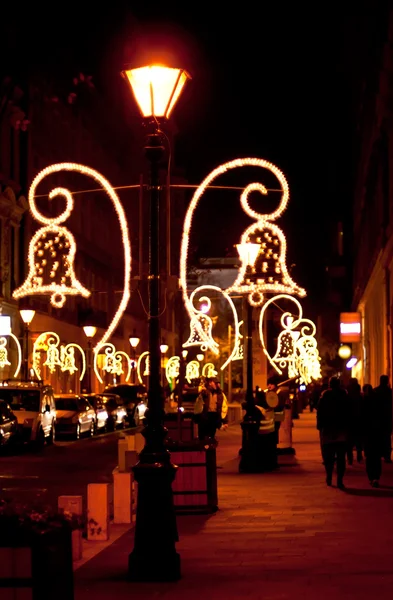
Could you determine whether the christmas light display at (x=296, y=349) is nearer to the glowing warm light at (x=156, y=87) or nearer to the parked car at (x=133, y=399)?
the parked car at (x=133, y=399)

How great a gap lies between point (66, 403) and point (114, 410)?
8768 mm

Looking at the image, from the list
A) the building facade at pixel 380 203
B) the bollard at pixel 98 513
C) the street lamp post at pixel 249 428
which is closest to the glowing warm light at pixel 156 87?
the bollard at pixel 98 513

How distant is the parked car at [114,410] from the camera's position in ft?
165

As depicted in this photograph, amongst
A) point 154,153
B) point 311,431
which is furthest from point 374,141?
point 154,153

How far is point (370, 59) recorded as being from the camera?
44.7 metres

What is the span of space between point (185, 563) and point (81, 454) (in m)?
21.4

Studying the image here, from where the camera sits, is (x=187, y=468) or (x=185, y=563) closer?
(x=185, y=563)

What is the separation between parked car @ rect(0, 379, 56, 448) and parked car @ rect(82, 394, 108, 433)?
8.62 metres

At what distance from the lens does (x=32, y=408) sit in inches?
1419

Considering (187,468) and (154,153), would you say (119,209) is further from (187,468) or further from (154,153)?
(154,153)

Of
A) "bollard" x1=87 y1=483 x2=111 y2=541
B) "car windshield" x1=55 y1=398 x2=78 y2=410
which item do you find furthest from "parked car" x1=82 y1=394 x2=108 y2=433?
"bollard" x1=87 y1=483 x2=111 y2=541

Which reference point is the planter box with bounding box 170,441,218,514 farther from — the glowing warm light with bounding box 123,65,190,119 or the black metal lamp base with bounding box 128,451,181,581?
the glowing warm light with bounding box 123,65,190,119

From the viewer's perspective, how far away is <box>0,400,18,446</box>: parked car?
32.7 metres

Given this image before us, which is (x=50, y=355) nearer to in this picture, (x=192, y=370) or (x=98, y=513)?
(x=192, y=370)
